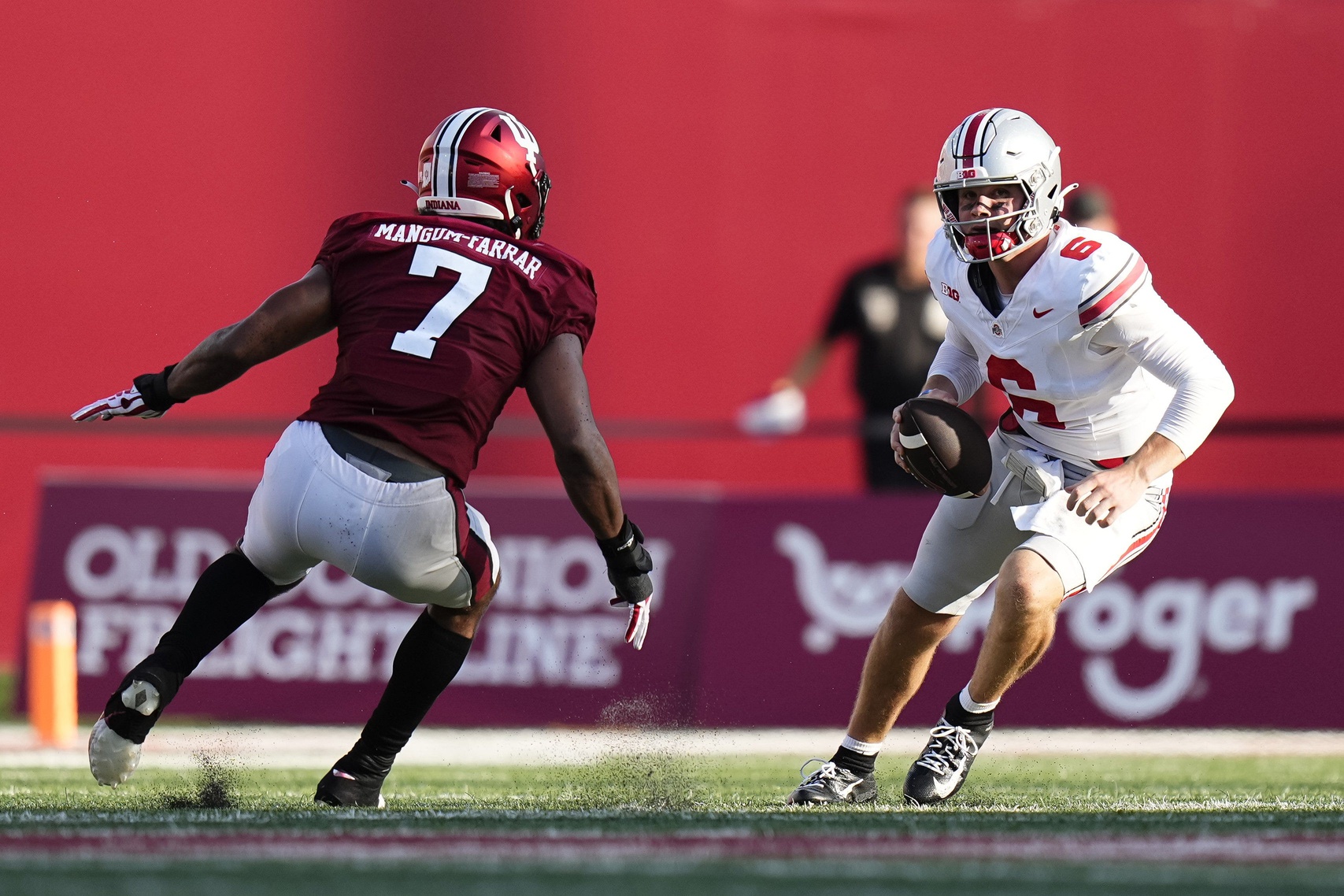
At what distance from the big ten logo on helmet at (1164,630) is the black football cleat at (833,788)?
2722 mm

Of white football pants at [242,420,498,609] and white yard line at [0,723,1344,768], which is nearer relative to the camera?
white football pants at [242,420,498,609]

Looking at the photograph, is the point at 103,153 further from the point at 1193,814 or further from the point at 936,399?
the point at 1193,814

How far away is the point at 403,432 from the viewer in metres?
3.98

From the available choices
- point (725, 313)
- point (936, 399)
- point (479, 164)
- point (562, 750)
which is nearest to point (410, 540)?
point (479, 164)

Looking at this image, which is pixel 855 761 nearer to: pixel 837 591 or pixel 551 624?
pixel 837 591

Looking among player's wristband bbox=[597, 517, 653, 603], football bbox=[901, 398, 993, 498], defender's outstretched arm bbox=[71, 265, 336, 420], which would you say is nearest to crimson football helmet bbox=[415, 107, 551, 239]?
defender's outstretched arm bbox=[71, 265, 336, 420]

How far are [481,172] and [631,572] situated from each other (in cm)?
98

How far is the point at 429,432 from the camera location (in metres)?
4.00

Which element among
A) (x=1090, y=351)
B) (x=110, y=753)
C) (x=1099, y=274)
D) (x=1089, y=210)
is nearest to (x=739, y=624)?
(x=1089, y=210)

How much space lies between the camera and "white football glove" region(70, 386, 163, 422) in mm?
4121

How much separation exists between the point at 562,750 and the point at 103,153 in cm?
558

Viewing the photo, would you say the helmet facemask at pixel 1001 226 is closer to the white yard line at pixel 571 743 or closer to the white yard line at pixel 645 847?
the white yard line at pixel 645 847

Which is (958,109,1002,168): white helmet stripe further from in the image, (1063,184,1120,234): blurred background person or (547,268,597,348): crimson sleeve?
(1063,184,1120,234): blurred background person

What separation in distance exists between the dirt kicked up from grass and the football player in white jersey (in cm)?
30
